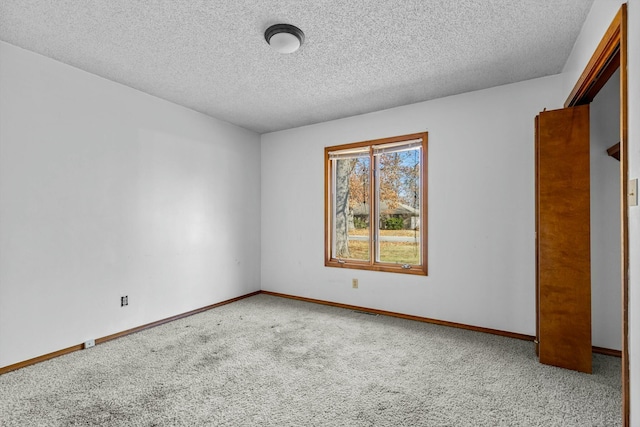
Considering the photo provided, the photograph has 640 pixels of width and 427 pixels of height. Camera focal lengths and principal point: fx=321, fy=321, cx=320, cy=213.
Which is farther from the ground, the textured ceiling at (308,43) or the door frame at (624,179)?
the textured ceiling at (308,43)

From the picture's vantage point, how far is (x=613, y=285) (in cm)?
275

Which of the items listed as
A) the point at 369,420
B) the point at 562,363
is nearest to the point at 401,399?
the point at 369,420

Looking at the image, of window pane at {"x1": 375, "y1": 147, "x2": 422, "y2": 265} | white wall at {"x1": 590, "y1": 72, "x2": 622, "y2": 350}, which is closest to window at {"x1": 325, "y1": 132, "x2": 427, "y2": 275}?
window pane at {"x1": 375, "y1": 147, "x2": 422, "y2": 265}

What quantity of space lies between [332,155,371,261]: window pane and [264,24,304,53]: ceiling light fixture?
2.04 metres

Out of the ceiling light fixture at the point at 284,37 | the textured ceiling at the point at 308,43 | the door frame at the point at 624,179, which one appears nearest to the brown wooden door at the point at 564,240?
the textured ceiling at the point at 308,43

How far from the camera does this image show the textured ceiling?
6.75 feet

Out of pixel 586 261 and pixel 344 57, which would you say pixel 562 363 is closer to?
pixel 586 261

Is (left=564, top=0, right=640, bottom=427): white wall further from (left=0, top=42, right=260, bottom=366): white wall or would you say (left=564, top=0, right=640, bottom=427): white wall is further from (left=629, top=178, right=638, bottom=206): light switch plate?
(left=0, top=42, right=260, bottom=366): white wall

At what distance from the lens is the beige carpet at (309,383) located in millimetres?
1873

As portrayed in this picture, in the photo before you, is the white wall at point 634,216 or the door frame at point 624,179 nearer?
the white wall at point 634,216

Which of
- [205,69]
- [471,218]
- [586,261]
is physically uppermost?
[205,69]

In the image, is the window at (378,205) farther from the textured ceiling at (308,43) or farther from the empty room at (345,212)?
the textured ceiling at (308,43)

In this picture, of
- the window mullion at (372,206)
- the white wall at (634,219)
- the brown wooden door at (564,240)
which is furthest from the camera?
the window mullion at (372,206)

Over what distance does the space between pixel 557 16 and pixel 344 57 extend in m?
1.48
